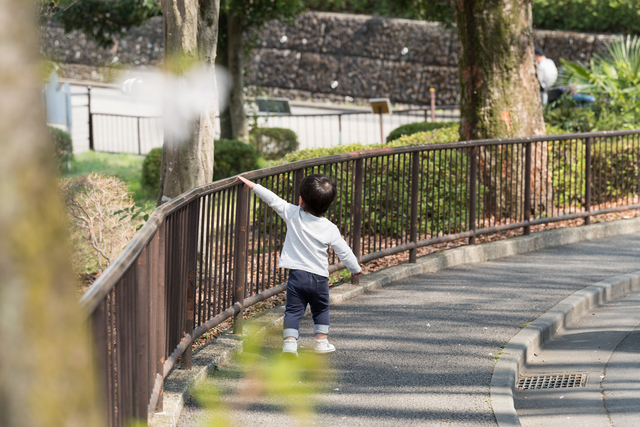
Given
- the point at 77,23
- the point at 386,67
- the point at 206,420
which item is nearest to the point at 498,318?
the point at 206,420

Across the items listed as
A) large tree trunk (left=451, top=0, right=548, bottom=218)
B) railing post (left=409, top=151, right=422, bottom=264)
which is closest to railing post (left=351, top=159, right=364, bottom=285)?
railing post (left=409, top=151, right=422, bottom=264)

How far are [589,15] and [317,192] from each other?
25763 mm

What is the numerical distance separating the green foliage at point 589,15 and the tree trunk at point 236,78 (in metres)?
15.0

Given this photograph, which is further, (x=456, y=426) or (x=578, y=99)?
(x=578, y=99)

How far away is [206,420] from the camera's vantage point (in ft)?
3.51

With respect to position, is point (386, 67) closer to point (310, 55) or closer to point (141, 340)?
point (310, 55)

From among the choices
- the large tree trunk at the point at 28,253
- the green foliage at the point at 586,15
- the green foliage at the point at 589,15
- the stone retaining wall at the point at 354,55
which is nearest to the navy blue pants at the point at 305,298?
the large tree trunk at the point at 28,253

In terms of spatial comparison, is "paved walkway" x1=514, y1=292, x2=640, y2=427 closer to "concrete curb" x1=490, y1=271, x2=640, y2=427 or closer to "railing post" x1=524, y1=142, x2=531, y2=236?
"concrete curb" x1=490, y1=271, x2=640, y2=427

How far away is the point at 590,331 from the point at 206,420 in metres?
5.51

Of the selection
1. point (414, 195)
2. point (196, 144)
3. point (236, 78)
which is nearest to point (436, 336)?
point (414, 195)

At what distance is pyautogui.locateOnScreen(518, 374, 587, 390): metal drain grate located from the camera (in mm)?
4980

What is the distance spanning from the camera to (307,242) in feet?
16.4

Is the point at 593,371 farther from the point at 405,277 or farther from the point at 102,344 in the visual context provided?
the point at 102,344

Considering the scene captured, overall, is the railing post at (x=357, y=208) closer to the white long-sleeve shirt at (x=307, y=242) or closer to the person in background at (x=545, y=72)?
the white long-sleeve shirt at (x=307, y=242)
